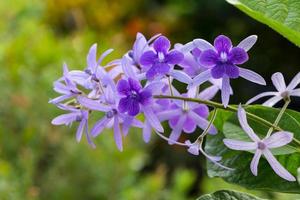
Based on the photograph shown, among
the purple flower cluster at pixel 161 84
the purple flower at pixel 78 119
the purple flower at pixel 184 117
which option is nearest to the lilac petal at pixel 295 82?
the purple flower cluster at pixel 161 84

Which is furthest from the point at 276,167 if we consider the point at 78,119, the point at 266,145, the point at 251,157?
the point at 78,119

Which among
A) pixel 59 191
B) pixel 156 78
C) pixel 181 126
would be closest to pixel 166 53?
pixel 156 78

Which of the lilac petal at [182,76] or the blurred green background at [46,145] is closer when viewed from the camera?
the lilac petal at [182,76]

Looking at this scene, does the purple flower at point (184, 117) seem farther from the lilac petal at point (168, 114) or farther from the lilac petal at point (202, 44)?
the lilac petal at point (202, 44)

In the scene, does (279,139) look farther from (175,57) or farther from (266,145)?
(175,57)

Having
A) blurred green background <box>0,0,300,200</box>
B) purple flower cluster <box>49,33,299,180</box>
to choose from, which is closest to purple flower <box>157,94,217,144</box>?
purple flower cluster <box>49,33,299,180</box>

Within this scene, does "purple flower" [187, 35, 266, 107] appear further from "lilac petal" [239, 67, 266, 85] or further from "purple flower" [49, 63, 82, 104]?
"purple flower" [49, 63, 82, 104]

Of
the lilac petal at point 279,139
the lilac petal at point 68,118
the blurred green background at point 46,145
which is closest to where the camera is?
the lilac petal at point 279,139

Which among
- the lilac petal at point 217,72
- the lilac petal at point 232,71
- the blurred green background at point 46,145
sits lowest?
the blurred green background at point 46,145
